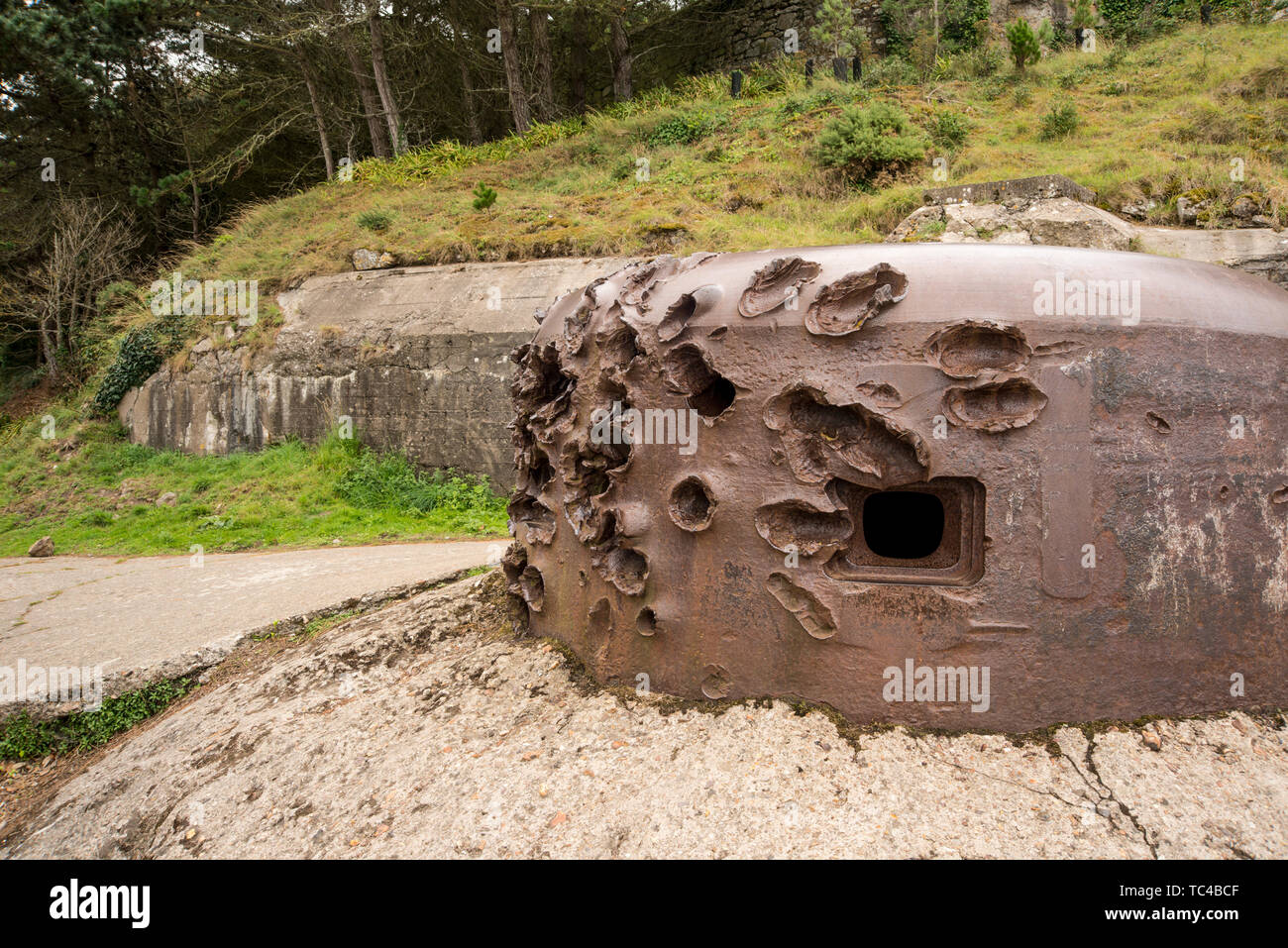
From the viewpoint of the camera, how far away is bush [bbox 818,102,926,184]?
12148 millimetres

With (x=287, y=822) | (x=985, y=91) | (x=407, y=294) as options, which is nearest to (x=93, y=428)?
(x=407, y=294)

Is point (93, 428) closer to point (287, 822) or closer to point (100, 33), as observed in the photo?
point (100, 33)

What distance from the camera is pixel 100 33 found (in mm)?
16875

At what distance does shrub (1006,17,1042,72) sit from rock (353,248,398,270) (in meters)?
13.9

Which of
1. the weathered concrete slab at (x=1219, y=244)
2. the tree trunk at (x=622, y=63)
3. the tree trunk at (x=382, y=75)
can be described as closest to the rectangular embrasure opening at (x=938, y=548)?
the weathered concrete slab at (x=1219, y=244)

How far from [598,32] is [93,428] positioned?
17202 mm

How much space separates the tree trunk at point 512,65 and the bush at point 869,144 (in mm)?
9325

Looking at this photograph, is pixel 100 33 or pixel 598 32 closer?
pixel 100 33

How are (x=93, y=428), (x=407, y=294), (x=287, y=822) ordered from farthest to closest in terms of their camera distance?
1. (x=93, y=428)
2. (x=407, y=294)
3. (x=287, y=822)

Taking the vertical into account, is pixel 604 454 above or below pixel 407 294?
below

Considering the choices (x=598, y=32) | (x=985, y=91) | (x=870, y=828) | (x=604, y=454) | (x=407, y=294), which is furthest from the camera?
(x=598, y=32)

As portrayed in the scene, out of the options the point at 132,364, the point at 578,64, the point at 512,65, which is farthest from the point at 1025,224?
the point at 578,64

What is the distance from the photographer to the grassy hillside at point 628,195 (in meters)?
10.2

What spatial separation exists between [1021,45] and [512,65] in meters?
11.8
